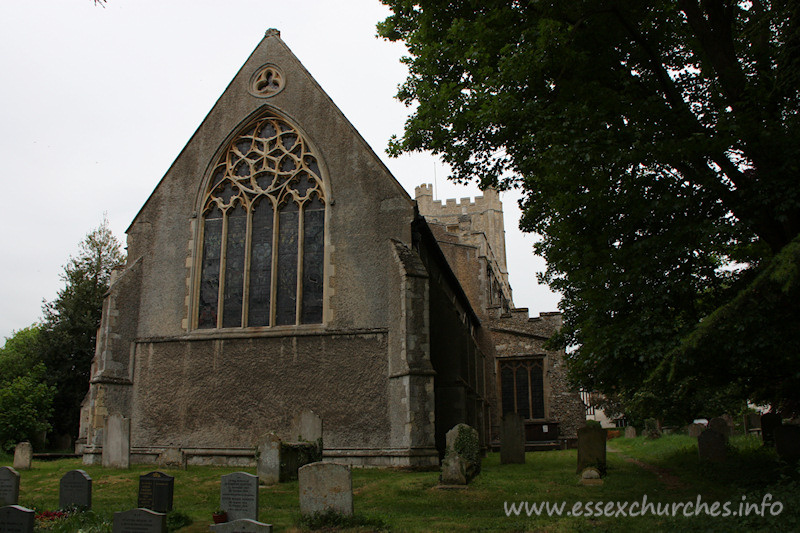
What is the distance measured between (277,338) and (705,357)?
10551 millimetres

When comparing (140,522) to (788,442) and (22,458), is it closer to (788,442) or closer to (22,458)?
(788,442)

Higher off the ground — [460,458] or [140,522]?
[460,458]

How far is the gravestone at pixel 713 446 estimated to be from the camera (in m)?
14.3

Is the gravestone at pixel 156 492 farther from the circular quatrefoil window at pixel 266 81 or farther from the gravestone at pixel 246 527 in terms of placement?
the circular quatrefoil window at pixel 266 81

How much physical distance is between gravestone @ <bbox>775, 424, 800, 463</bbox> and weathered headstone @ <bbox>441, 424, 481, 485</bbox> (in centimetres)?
570

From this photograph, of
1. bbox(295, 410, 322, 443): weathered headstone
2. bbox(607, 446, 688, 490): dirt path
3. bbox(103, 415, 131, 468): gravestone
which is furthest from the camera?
bbox(103, 415, 131, 468): gravestone

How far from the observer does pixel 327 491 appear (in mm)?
8094

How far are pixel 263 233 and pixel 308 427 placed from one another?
5946 millimetres

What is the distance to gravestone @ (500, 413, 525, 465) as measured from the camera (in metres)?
17.3

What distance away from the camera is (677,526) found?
271 inches

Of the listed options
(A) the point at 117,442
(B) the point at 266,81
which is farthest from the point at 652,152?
(A) the point at 117,442

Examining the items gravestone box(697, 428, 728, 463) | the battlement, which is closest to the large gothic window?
gravestone box(697, 428, 728, 463)

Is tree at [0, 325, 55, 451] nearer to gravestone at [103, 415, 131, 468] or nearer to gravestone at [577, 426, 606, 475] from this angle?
gravestone at [103, 415, 131, 468]

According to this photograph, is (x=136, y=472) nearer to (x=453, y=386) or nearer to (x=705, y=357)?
(x=453, y=386)
